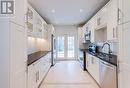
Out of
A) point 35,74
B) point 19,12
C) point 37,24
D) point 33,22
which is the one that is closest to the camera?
point 19,12

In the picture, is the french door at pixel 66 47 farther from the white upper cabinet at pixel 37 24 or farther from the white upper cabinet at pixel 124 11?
the white upper cabinet at pixel 124 11

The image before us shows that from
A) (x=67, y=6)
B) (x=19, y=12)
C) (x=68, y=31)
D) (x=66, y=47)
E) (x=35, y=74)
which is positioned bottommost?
(x=35, y=74)

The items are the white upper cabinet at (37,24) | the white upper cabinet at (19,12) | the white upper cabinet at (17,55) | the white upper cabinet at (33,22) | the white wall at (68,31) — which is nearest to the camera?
the white upper cabinet at (17,55)

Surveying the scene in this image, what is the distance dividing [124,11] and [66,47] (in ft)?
34.0

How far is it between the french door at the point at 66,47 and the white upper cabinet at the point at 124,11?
10159mm

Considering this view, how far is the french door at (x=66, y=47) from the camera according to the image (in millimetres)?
12758

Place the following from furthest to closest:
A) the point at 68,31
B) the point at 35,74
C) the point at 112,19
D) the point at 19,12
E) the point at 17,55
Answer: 1. the point at 68,31
2. the point at 112,19
3. the point at 35,74
4. the point at 19,12
5. the point at 17,55

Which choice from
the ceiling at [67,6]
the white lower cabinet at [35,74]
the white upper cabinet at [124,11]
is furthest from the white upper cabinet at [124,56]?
the ceiling at [67,6]

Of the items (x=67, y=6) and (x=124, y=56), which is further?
(x=67, y=6)

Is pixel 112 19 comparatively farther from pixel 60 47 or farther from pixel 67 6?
pixel 60 47

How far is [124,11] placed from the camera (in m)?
2.47

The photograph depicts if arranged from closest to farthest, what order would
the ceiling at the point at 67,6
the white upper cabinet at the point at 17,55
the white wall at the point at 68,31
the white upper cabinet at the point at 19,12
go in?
the white upper cabinet at the point at 17,55
the white upper cabinet at the point at 19,12
the ceiling at the point at 67,6
the white wall at the point at 68,31

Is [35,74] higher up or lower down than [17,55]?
lower down

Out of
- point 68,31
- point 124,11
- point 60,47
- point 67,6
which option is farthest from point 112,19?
point 60,47
